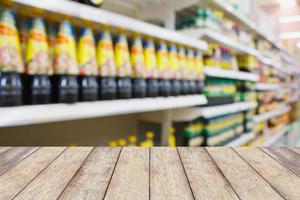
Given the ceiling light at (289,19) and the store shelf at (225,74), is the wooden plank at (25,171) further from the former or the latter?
the ceiling light at (289,19)

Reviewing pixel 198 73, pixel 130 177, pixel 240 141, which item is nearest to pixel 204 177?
pixel 130 177

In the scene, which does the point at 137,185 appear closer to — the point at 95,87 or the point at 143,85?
the point at 95,87

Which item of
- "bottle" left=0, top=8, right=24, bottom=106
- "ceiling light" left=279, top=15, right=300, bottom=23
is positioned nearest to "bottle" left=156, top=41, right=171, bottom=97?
"bottle" left=0, top=8, right=24, bottom=106

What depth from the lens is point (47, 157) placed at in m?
0.97

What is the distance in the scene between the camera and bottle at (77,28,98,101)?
1.15 m

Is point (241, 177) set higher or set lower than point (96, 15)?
lower

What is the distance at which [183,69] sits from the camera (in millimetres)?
1759

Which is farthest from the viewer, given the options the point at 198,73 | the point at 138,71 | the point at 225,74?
the point at 225,74

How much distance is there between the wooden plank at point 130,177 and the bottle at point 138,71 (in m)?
0.42

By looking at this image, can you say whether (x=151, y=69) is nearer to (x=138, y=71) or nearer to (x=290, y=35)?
(x=138, y=71)

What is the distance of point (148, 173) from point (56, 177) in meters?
0.25

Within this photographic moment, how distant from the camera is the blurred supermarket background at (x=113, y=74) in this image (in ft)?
3.26

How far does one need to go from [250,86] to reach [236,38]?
690 millimetres

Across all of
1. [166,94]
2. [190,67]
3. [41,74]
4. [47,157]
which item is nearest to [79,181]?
[47,157]
